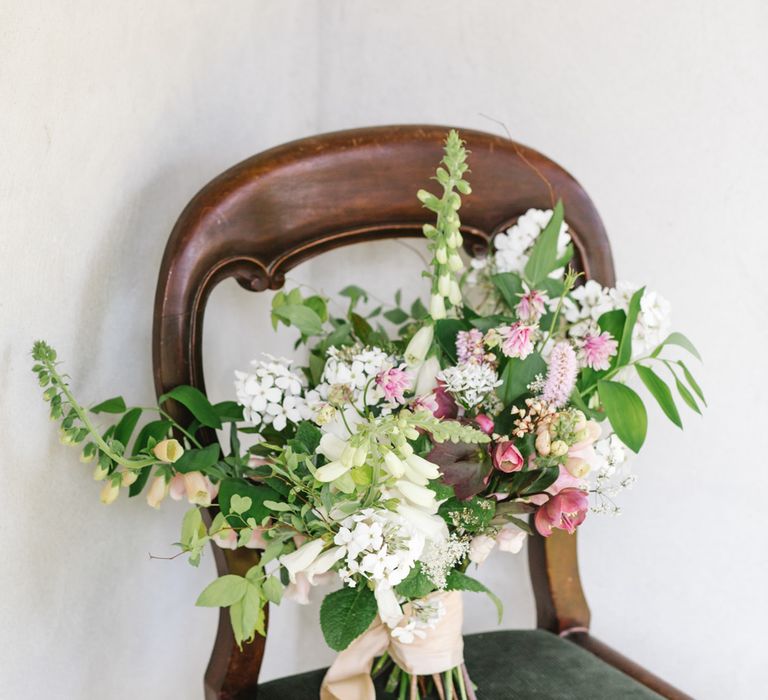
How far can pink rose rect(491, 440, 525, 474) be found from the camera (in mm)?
718

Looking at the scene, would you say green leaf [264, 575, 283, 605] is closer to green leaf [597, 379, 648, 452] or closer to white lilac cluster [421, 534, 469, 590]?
white lilac cluster [421, 534, 469, 590]

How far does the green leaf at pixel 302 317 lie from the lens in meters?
0.92

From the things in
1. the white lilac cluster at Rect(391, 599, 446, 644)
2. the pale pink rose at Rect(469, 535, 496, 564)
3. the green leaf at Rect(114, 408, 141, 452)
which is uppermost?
the green leaf at Rect(114, 408, 141, 452)

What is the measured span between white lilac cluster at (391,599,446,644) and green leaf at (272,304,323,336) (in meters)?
0.32

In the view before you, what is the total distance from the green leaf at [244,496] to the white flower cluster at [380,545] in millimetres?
96

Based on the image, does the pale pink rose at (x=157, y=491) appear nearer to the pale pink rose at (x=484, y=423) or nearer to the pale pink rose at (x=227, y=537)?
the pale pink rose at (x=227, y=537)

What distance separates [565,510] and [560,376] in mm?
126

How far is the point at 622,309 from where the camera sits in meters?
0.90

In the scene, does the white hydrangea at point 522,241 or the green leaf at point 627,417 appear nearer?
the green leaf at point 627,417

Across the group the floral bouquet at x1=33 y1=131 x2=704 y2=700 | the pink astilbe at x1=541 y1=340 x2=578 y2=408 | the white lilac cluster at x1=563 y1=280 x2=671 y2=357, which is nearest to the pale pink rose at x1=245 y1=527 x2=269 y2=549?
the floral bouquet at x1=33 y1=131 x2=704 y2=700

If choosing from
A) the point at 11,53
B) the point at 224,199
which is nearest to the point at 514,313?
the point at 224,199

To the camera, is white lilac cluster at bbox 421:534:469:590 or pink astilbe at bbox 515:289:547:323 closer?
white lilac cluster at bbox 421:534:469:590

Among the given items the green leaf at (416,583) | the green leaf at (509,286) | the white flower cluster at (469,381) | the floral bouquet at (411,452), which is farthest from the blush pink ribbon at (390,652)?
the green leaf at (509,286)

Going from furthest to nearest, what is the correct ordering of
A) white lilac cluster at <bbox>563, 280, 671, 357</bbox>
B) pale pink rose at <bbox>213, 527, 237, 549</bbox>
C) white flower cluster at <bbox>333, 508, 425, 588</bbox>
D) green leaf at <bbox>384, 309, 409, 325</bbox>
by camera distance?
green leaf at <bbox>384, 309, 409, 325</bbox> < white lilac cluster at <bbox>563, 280, 671, 357</bbox> < pale pink rose at <bbox>213, 527, 237, 549</bbox> < white flower cluster at <bbox>333, 508, 425, 588</bbox>
